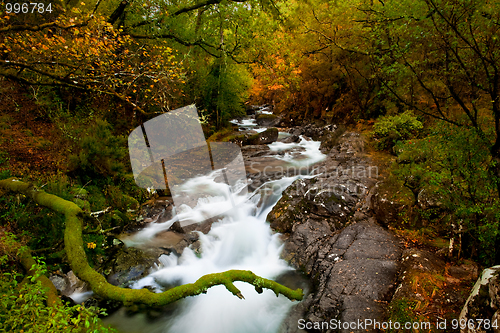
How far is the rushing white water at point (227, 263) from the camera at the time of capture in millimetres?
5148

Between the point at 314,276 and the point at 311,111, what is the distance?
19.3 meters

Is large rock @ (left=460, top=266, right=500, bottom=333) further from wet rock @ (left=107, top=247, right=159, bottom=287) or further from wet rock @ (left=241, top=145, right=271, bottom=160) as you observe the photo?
wet rock @ (left=241, top=145, right=271, bottom=160)

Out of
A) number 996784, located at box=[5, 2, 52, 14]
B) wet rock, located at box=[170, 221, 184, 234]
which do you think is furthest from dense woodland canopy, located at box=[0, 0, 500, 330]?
wet rock, located at box=[170, 221, 184, 234]

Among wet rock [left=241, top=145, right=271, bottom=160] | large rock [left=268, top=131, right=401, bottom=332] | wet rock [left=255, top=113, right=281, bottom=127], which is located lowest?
large rock [left=268, top=131, right=401, bottom=332]

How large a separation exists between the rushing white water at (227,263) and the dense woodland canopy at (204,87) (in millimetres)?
1945

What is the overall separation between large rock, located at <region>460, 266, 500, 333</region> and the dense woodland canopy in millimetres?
846

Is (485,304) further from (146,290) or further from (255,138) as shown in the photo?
(255,138)

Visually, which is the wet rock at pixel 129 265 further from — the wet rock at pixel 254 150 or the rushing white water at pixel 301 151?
the rushing white water at pixel 301 151

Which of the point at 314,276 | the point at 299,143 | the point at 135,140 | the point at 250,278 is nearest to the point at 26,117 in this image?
the point at 135,140

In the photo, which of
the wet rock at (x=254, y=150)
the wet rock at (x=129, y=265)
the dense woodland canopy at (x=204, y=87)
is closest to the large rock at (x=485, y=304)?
the dense woodland canopy at (x=204, y=87)

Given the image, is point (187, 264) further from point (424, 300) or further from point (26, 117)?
point (26, 117)

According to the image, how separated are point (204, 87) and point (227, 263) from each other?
38.6 ft

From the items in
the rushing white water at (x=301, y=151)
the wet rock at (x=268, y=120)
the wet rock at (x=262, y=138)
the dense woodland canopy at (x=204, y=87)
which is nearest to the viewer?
the dense woodland canopy at (x=204, y=87)

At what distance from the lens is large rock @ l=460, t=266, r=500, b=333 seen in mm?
2741
